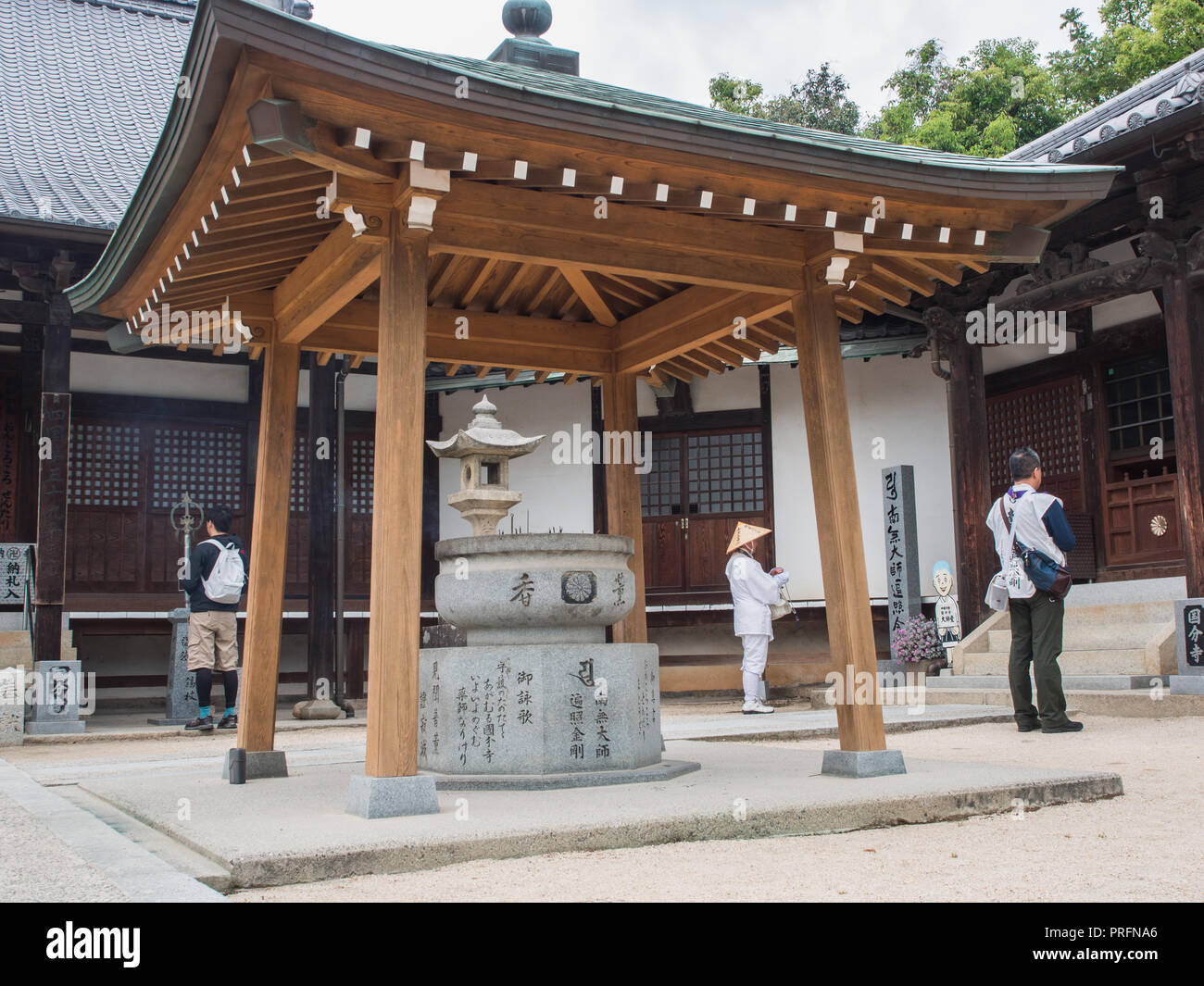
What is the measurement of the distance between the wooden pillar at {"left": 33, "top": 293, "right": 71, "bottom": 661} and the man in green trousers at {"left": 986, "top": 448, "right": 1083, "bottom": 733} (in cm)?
851

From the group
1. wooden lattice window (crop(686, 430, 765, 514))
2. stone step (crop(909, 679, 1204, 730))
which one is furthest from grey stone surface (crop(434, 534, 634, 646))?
wooden lattice window (crop(686, 430, 765, 514))

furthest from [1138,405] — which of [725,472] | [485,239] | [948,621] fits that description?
[485,239]

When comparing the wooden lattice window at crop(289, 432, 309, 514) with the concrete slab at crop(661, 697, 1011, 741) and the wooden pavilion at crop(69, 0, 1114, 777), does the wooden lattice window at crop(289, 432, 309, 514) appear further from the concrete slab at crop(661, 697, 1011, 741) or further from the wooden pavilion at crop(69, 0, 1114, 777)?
the wooden pavilion at crop(69, 0, 1114, 777)

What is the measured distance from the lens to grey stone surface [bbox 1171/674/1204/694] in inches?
363

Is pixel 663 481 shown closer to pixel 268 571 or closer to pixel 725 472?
pixel 725 472

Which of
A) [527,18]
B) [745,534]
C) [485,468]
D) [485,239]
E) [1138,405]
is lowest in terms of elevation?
[745,534]

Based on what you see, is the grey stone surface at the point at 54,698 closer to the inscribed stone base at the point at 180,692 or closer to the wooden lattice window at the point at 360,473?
the inscribed stone base at the point at 180,692

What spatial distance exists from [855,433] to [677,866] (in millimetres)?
11925

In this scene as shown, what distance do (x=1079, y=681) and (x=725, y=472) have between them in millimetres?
6364

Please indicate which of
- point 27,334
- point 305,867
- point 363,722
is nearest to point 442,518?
point 363,722

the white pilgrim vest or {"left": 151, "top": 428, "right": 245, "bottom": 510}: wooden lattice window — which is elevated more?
{"left": 151, "top": 428, "right": 245, "bottom": 510}: wooden lattice window

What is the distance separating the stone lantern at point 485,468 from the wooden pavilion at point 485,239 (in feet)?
3.33

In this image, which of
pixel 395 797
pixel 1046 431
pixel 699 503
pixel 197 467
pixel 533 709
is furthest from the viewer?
pixel 699 503

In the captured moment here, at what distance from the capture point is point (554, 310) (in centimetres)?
754
